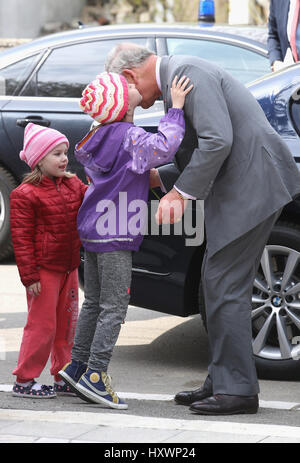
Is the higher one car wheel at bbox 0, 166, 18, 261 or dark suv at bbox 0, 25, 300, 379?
dark suv at bbox 0, 25, 300, 379

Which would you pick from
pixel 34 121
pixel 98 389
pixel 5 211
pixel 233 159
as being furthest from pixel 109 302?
pixel 5 211

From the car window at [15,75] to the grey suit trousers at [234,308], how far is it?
4182 mm

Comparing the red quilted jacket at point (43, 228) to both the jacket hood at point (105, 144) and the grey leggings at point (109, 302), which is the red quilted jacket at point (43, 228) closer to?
the grey leggings at point (109, 302)

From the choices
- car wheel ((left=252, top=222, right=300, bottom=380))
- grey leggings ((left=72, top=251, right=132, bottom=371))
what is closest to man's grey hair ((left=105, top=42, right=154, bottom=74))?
grey leggings ((left=72, top=251, right=132, bottom=371))

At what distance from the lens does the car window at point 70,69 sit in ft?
28.0

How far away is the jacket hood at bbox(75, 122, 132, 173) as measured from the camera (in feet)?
15.9

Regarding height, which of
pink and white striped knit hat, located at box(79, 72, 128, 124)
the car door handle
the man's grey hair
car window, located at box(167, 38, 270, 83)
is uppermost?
the man's grey hair

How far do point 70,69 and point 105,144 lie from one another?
12.6ft

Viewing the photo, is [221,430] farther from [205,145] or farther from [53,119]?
[53,119]

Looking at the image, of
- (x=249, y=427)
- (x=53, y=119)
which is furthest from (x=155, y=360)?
(x=53, y=119)

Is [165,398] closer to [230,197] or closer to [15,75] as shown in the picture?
[230,197]

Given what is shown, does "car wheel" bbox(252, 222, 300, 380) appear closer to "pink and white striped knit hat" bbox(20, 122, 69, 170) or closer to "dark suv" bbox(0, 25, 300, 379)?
"dark suv" bbox(0, 25, 300, 379)

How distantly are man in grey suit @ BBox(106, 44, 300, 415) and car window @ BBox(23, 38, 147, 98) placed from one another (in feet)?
12.1

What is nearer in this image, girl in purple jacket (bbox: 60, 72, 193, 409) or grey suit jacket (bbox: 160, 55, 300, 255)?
grey suit jacket (bbox: 160, 55, 300, 255)
